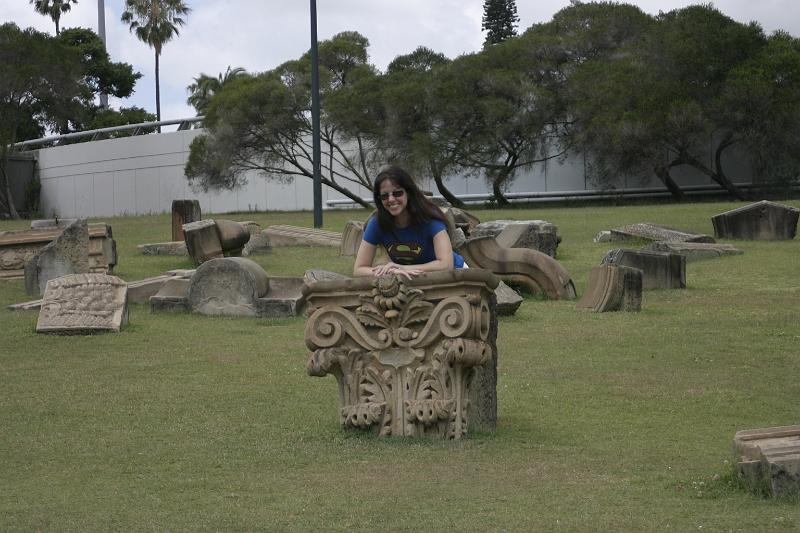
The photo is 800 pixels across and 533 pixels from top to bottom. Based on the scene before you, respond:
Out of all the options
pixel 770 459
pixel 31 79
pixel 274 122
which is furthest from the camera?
pixel 31 79

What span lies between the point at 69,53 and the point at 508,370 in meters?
37.2

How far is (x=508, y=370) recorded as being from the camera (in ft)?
34.0

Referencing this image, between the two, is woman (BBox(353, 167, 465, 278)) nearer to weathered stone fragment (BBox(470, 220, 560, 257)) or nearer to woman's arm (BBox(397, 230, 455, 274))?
woman's arm (BBox(397, 230, 455, 274))

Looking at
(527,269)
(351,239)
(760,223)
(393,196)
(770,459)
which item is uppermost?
(393,196)

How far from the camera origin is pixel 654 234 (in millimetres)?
21781

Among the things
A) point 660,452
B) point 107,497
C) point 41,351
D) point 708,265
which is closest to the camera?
point 107,497

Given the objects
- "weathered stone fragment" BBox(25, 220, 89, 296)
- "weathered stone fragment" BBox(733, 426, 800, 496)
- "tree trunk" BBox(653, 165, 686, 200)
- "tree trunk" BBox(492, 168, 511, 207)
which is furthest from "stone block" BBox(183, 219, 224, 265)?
"tree trunk" BBox(653, 165, 686, 200)

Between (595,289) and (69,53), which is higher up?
(69,53)

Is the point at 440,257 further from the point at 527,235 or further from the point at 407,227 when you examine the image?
the point at 527,235

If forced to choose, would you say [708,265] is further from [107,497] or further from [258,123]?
[258,123]

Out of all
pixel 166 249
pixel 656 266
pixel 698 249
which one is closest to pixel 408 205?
pixel 656 266

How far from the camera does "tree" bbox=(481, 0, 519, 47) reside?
66062mm

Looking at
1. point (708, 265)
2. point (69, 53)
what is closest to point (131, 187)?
point (69, 53)

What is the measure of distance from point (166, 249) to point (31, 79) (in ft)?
73.8
